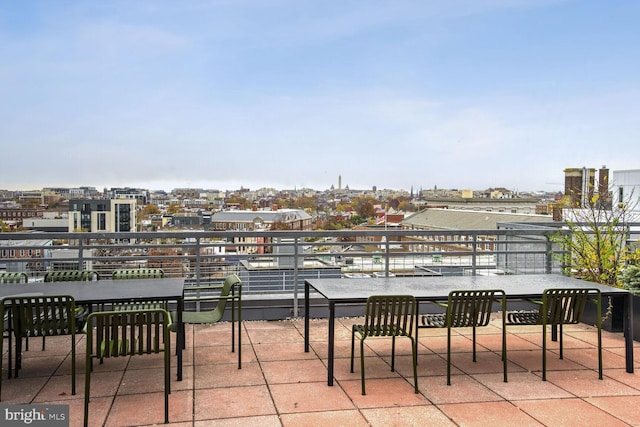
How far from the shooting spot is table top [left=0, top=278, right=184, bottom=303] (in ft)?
14.8

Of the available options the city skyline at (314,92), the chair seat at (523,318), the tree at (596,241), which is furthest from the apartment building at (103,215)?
the tree at (596,241)

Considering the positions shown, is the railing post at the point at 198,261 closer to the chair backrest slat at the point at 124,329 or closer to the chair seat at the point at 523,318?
the chair backrest slat at the point at 124,329

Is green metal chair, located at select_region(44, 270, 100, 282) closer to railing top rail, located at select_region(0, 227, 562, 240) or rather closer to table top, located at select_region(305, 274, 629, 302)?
railing top rail, located at select_region(0, 227, 562, 240)

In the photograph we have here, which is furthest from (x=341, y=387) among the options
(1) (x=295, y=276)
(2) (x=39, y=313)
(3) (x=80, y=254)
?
(3) (x=80, y=254)

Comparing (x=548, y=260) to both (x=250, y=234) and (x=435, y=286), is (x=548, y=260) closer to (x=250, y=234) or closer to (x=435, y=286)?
(x=435, y=286)

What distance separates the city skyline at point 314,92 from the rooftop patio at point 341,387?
9490 mm

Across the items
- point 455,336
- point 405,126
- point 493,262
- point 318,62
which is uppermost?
point 318,62

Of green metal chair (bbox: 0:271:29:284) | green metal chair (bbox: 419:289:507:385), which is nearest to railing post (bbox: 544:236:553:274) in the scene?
green metal chair (bbox: 419:289:507:385)

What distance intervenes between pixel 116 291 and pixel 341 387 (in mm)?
2020

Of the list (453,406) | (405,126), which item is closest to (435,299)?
(453,406)

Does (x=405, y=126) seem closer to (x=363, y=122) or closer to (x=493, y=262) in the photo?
(x=363, y=122)

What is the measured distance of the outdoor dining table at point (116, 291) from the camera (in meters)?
4.51

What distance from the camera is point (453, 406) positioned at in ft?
13.7

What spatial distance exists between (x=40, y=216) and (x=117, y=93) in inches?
361
